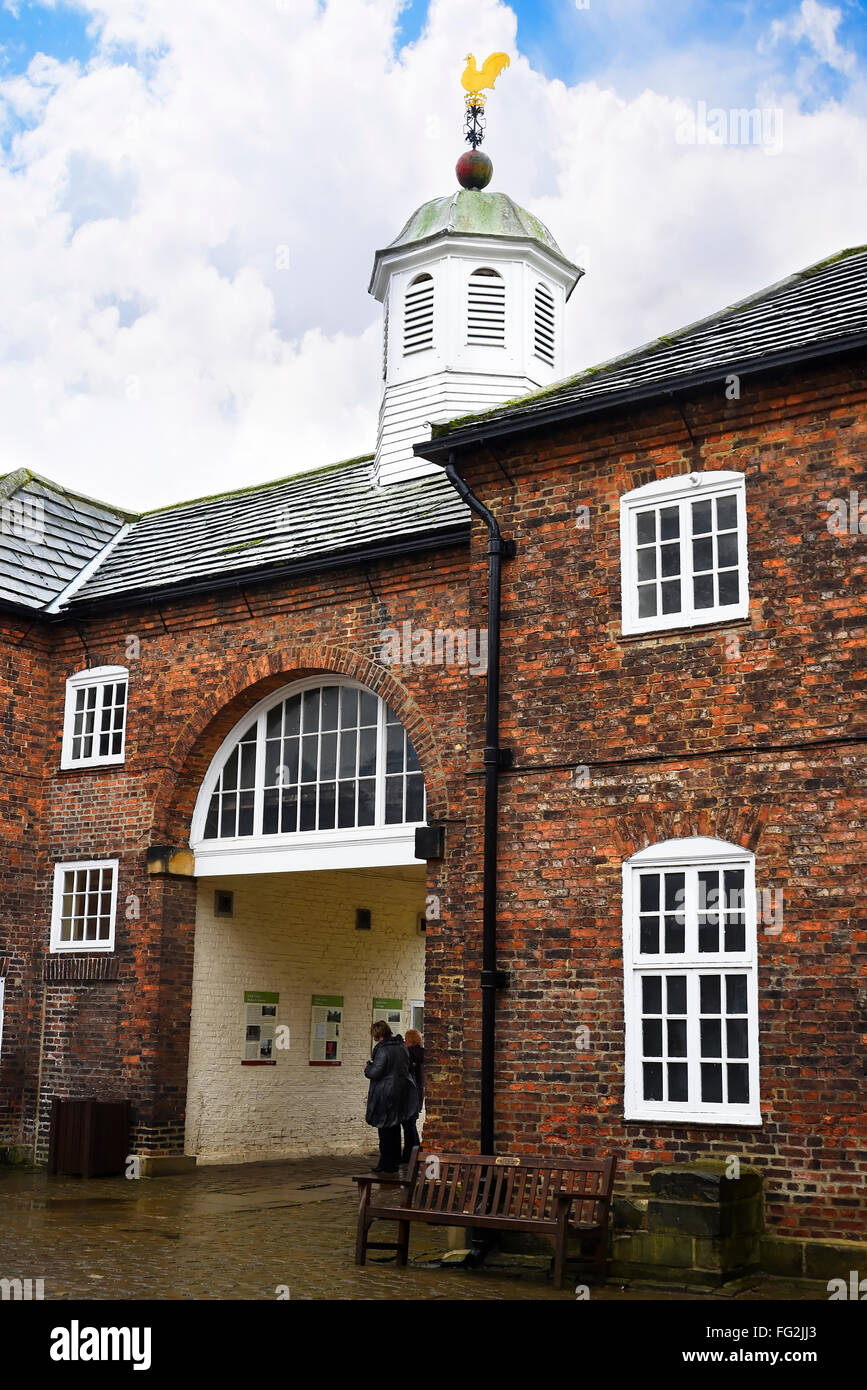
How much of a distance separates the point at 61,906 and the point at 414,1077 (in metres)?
4.69

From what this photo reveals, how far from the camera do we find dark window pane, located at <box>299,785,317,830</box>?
15492 mm

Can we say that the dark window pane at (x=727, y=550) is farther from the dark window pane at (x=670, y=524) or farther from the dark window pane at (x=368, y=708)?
the dark window pane at (x=368, y=708)

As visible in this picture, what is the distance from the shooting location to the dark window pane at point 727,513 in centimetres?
1094

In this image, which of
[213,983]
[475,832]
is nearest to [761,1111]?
[475,832]

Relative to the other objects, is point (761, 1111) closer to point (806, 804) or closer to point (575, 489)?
point (806, 804)

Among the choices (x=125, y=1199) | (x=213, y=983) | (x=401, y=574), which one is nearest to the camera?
(x=125, y=1199)

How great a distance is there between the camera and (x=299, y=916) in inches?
711

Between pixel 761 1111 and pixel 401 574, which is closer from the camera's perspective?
pixel 761 1111

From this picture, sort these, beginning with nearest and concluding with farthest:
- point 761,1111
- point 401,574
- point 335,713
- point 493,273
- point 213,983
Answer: point 761,1111
point 401,574
point 335,713
point 213,983
point 493,273

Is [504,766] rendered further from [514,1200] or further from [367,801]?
[367,801]

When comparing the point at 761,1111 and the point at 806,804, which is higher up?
the point at 806,804

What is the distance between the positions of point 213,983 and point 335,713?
3.69 metres

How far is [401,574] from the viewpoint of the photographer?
14578mm

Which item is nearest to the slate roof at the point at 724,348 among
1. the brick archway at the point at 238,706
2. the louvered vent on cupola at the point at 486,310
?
the brick archway at the point at 238,706
